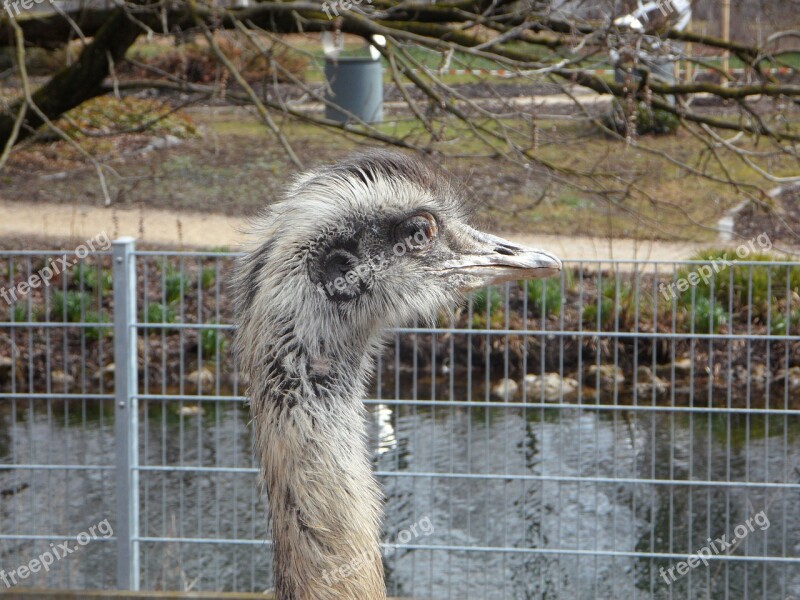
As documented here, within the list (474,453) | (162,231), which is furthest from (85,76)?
(162,231)

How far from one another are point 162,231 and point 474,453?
5866mm

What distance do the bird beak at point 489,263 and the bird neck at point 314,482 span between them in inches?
18.6

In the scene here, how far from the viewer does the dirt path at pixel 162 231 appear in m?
10.9

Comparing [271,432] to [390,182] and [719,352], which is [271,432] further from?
[719,352]

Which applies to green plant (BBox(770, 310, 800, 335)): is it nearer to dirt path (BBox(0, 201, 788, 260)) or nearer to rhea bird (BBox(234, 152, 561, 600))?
dirt path (BBox(0, 201, 788, 260))

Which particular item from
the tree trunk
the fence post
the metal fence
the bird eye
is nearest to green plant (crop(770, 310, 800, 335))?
the metal fence

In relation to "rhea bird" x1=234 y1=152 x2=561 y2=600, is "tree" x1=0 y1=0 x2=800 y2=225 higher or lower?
higher

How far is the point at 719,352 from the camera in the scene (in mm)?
8398

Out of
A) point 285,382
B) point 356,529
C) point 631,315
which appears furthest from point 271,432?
point 631,315

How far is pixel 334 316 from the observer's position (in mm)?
2490

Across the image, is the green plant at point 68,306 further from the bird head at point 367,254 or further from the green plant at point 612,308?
the bird head at point 367,254

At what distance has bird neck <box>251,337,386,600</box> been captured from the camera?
2.29 metres

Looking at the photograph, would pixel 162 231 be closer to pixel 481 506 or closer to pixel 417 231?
pixel 481 506

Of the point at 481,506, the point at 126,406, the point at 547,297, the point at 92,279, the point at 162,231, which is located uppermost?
the point at 162,231
